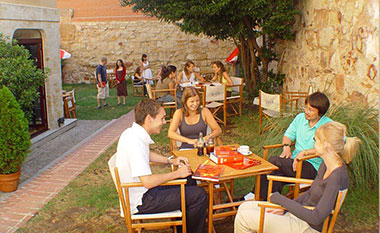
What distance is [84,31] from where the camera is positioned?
16.8 metres

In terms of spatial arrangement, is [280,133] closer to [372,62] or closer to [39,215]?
[372,62]

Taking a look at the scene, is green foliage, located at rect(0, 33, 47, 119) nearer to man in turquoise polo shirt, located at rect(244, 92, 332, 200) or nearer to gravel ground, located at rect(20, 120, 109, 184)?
gravel ground, located at rect(20, 120, 109, 184)

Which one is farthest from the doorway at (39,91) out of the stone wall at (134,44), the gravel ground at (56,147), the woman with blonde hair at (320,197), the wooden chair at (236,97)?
the stone wall at (134,44)

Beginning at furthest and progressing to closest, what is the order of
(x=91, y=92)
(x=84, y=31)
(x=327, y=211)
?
(x=84, y=31)
(x=91, y=92)
(x=327, y=211)

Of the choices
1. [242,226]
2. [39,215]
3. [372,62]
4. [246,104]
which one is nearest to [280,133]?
[372,62]

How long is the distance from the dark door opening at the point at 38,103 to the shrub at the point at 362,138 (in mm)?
5020

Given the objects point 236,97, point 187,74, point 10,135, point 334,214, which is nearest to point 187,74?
point 187,74

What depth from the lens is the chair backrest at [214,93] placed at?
7.64m

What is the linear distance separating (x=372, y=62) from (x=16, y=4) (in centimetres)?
591

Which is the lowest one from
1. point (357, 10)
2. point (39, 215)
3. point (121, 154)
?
point (39, 215)

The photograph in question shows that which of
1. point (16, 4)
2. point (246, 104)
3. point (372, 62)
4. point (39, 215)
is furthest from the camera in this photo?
point (246, 104)

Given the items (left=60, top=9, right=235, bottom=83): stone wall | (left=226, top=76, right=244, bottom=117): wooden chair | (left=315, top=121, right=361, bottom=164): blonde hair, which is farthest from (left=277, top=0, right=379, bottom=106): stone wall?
(left=60, top=9, right=235, bottom=83): stone wall

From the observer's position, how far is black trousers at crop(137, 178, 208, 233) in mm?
3174

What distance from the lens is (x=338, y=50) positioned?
6078 mm
